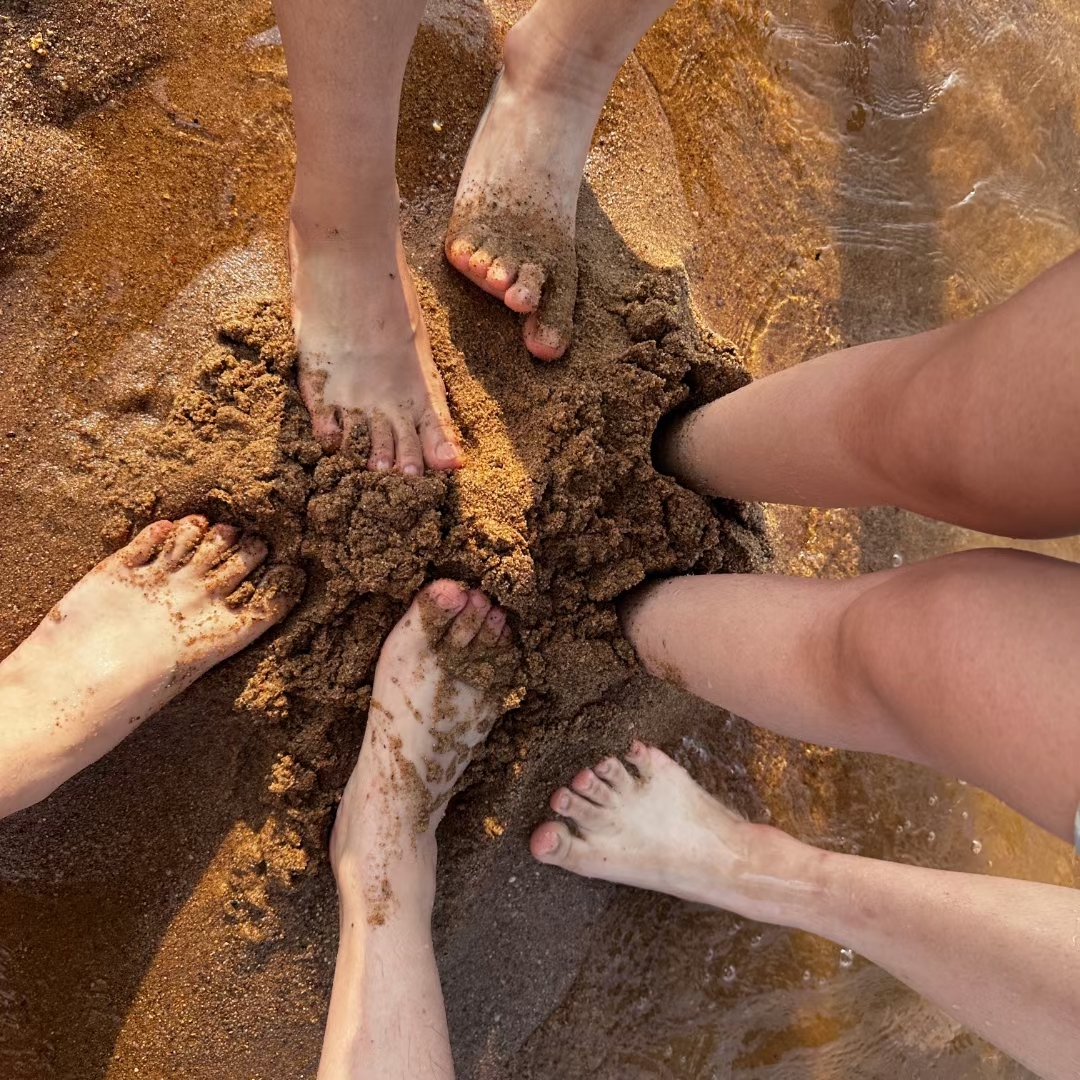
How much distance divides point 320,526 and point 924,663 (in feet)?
2.80

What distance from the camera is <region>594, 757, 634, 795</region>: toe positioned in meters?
1.50

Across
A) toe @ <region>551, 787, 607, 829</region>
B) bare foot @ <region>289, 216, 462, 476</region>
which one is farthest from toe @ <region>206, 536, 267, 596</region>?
toe @ <region>551, 787, 607, 829</region>

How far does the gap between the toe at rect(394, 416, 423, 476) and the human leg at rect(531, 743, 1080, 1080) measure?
2.10ft

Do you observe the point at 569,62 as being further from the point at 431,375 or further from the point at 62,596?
the point at 62,596

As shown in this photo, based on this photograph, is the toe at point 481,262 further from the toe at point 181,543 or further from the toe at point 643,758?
the toe at point 643,758

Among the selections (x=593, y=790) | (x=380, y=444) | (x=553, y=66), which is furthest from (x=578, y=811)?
(x=553, y=66)

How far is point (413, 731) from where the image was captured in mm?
1293

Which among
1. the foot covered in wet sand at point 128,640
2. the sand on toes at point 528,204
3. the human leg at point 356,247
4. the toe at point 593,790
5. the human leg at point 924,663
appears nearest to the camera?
the human leg at point 924,663

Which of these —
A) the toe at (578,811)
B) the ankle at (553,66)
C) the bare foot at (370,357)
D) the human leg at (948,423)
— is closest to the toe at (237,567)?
the bare foot at (370,357)

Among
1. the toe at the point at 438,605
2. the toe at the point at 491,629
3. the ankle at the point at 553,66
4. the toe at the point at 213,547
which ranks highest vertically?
the ankle at the point at 553,66

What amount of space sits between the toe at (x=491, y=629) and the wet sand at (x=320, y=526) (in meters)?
0.05

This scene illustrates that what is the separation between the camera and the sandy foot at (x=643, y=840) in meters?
1.45

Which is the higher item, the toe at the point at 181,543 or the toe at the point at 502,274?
the toe at the point at 502,274

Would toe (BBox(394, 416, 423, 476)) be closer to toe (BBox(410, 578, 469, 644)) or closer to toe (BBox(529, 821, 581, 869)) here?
toe (BBox(410, 578, 469, 644))
